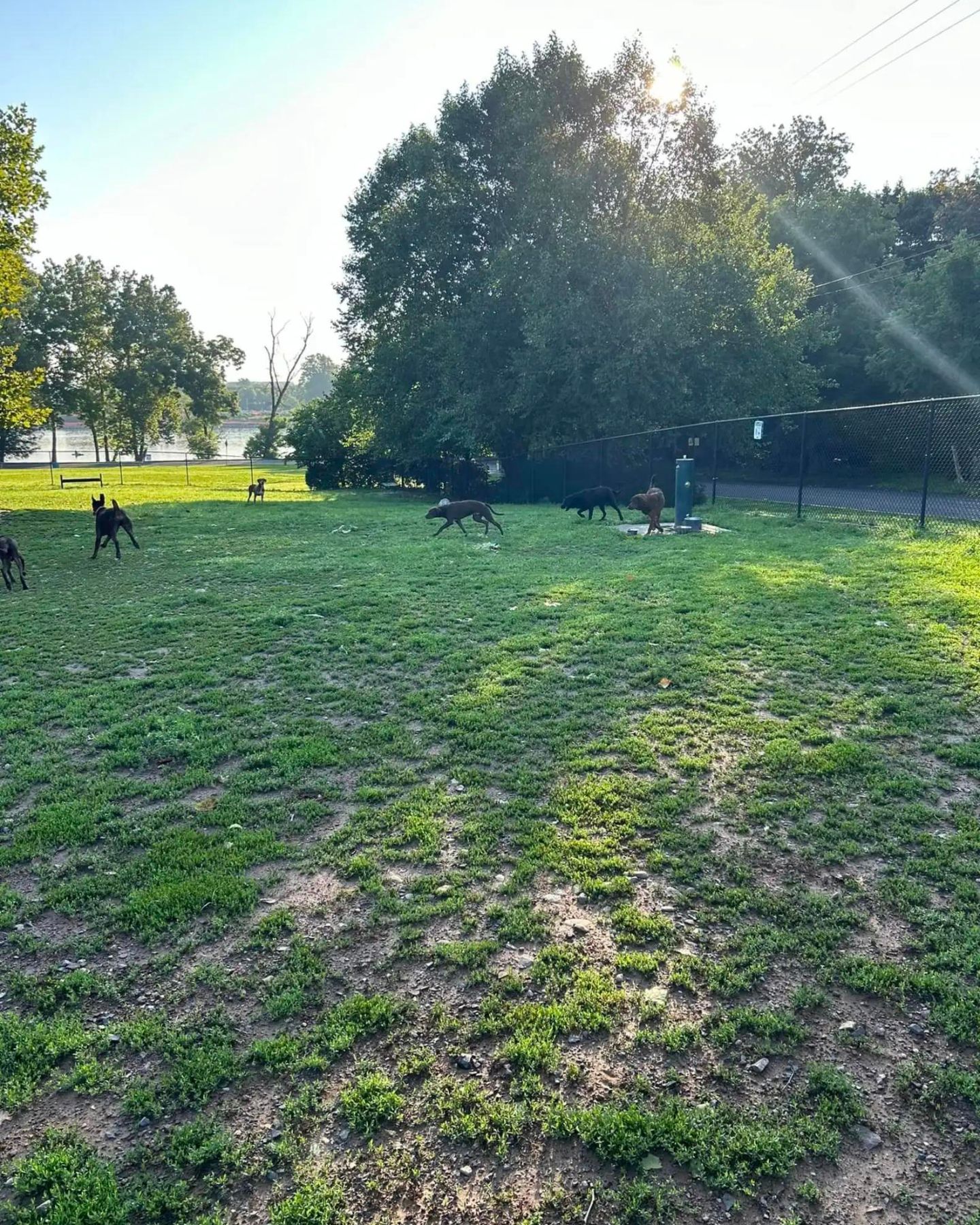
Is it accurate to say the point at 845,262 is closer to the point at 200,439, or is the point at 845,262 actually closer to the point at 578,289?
the point at 578,289

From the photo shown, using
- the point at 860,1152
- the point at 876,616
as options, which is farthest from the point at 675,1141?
the point at 876,616

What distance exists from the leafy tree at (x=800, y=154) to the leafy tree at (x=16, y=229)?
123 ft

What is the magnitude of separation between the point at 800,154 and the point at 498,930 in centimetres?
5245

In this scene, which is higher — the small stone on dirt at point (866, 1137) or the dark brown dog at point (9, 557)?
the dark brown dog at point (9, 557)

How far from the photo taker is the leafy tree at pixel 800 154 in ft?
140

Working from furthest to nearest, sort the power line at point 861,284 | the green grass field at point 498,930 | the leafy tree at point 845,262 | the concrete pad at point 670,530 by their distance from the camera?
the power line at point 861,284, the leafy tree at point 845,262, the concrete pad at point 670,530, the green grass field at point 498,930

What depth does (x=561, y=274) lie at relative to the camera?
2138 cm

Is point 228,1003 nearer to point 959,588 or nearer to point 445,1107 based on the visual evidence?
point 445,1107

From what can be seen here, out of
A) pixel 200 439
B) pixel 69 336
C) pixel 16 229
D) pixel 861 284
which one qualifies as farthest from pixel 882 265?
pixel 200 439

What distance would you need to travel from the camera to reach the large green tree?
21.1m

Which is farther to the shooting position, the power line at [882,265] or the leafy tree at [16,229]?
the power line at [882,265]

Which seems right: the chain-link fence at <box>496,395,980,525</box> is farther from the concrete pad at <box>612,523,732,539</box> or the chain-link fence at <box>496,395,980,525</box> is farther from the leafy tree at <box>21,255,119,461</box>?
the leafy tree at <box>21,255,119,461</box>

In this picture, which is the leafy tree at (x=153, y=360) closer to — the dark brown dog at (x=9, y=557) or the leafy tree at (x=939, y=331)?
the leafy tree at (x=939, y=331)

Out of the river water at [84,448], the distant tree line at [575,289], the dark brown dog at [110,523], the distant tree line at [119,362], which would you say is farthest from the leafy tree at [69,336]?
the dark brown dog at [110,523]
